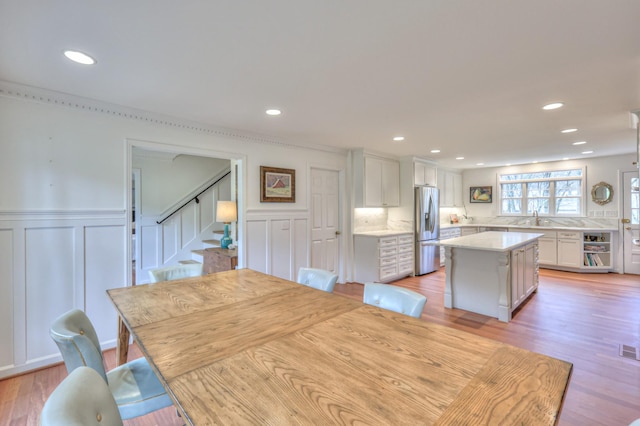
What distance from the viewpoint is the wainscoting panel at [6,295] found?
234cm

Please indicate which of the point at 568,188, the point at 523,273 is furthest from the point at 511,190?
the point at 523,273

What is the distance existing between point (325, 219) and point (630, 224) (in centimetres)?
594

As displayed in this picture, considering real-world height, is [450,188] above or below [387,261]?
above

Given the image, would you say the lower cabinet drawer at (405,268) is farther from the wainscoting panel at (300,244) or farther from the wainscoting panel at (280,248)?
the wainscoting panel at (280,248)

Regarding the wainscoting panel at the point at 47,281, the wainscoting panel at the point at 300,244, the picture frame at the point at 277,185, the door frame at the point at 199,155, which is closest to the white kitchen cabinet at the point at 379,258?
the wainscoting panel at the point at 300,244

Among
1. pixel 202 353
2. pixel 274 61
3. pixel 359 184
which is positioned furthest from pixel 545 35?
pixel 359 184

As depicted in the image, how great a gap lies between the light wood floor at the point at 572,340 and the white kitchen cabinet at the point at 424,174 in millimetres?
1978

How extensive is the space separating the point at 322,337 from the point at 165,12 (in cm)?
171

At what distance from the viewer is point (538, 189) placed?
680 centimetres

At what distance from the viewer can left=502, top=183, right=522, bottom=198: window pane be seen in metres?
7.05

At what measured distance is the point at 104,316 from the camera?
9.24 ft

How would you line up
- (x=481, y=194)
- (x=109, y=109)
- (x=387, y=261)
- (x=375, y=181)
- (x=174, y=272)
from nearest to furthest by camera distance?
(x=174, y=272)
(x=109, y=109)
(x=387, y=261)
(x=375, y=181)
(x=481, y=194)

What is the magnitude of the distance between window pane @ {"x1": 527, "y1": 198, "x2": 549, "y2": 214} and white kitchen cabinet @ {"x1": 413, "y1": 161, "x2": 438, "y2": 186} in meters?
2.50

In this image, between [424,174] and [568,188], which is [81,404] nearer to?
[424,174]
